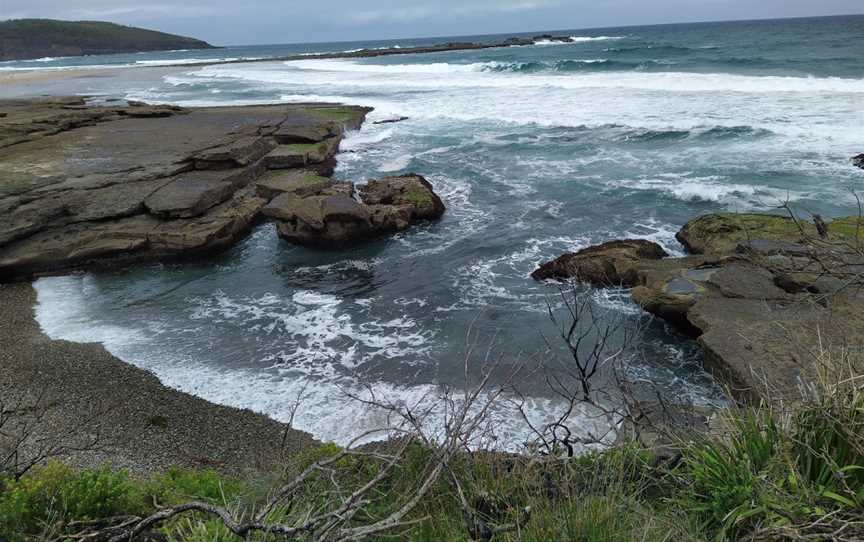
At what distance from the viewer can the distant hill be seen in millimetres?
126875

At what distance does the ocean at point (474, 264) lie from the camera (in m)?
7.78

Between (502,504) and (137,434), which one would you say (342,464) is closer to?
(502,504)

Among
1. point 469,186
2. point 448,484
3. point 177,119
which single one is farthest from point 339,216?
point 177,119

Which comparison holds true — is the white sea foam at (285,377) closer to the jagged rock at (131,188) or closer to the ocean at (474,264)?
the ocean at (474,264)

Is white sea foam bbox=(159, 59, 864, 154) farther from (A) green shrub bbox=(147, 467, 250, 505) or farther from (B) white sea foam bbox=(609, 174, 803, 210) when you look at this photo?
(A) green shrub bbox=(147, 467, 250, 505)

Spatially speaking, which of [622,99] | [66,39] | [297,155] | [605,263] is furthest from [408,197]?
[66,39]

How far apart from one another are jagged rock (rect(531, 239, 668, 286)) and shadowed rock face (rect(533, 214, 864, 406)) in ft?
0.06

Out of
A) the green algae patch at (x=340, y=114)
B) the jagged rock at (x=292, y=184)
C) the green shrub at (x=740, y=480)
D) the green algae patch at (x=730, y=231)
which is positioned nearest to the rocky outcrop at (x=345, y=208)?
the jagged rock at (x=292, y=184)

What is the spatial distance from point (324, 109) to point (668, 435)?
24.5m

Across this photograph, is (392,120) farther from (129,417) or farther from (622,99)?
(129,417)

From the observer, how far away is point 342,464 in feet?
15.3

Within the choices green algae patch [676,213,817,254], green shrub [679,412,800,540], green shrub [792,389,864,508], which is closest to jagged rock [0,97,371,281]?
green algae patch [676,213,817,254]

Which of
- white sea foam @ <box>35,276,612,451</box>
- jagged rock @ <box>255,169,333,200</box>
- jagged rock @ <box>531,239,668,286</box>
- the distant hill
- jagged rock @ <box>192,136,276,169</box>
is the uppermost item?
the distant hill

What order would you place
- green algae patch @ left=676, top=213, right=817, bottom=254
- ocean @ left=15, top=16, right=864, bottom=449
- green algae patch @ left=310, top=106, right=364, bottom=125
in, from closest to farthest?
ocean @ left=15, top=16, right=864, bottom=449, green algae patch @ left=676, top=213, right=817, bottom=254, green algae patch @ left=310, top=106, right=364, bottom=125
